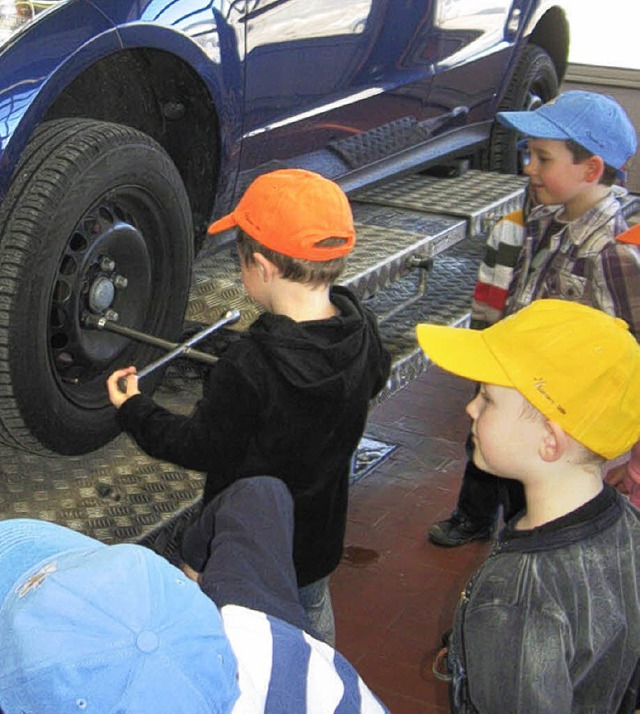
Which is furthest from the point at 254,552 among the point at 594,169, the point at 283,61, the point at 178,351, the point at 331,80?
the point at 331,80

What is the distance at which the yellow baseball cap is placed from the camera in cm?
180

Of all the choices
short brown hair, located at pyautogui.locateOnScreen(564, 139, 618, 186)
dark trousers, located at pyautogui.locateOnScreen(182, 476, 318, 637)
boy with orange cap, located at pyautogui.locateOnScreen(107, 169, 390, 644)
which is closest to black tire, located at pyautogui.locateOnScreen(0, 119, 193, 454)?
boy with orange cap, located at pyautogui.locateOnScreen(107, 169, 390, 644)

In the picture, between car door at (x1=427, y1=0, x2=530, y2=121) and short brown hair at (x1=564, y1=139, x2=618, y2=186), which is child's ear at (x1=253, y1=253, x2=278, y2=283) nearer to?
short brown hair at (x1=564, y1=139, x2=618, y2=186)

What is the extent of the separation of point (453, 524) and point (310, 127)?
1391 millimetres

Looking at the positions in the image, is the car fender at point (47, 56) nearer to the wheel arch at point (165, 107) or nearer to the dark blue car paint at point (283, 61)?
the dark blue car paint at point (283, 61)

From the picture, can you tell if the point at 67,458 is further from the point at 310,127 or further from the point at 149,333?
the point at 310,127

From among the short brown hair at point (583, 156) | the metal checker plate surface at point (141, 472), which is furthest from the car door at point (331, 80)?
the short brown hair at point (583, 156)

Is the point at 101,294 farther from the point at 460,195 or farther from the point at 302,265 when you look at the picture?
the point at 460,195

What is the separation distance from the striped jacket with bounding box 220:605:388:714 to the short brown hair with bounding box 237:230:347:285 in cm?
100

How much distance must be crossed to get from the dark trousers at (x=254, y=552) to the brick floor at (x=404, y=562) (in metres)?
1.47

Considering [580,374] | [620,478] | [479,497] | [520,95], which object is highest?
[580,374]

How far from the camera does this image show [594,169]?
3.21m

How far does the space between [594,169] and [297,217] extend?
45.5 inches

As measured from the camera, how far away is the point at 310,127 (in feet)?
12.5
